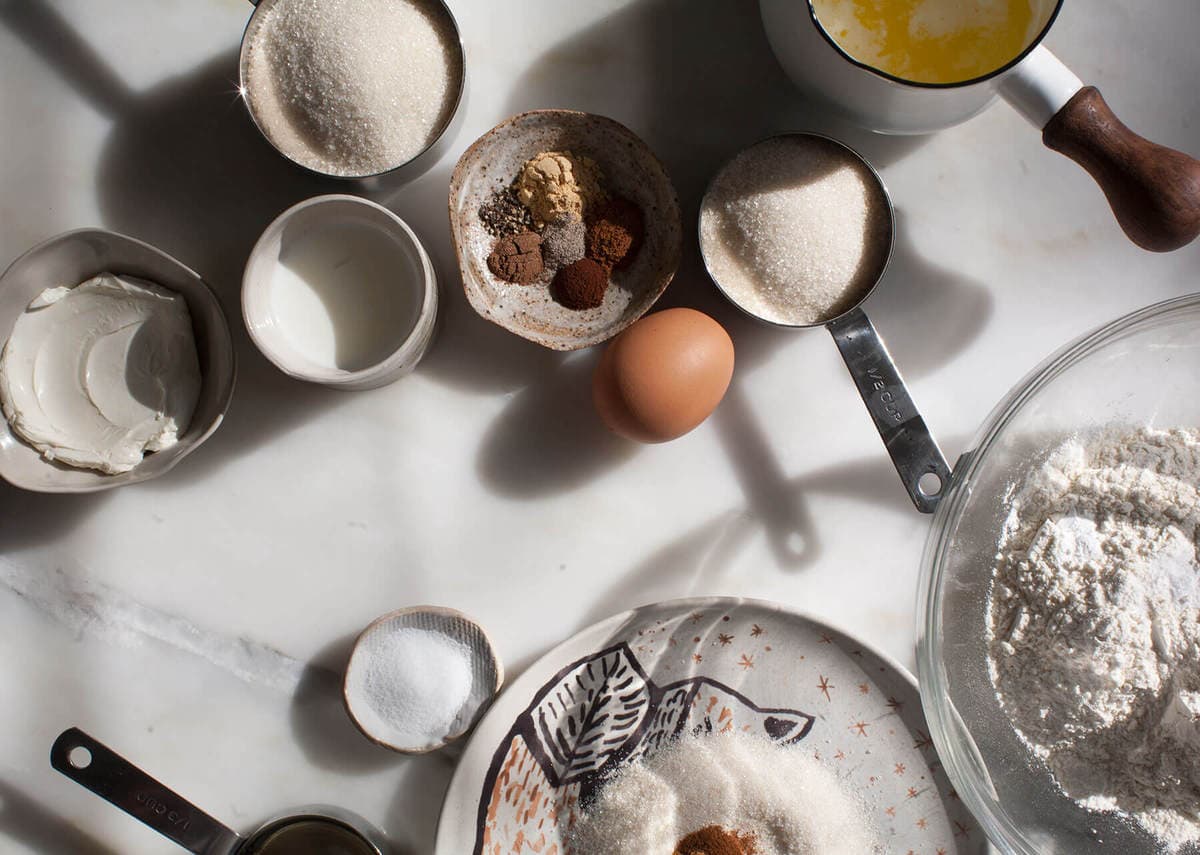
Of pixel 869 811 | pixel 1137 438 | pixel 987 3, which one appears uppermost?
pixel 987 3

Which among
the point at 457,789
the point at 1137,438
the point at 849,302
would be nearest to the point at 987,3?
the point at 849,302

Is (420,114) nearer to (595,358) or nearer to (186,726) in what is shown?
(595,358)

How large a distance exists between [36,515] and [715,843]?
31.4 inches

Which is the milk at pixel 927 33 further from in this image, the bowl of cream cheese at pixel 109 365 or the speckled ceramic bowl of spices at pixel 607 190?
the bowl of cream cheese at pixel 109 365

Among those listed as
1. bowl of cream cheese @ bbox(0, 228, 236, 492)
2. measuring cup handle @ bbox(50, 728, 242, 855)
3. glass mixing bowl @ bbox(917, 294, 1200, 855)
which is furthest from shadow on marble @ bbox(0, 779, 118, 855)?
glass mixing bowl @ bbox(917, 294, 1200, 855)

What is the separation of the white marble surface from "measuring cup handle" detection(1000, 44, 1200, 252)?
0.19 metres

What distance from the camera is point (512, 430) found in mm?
988

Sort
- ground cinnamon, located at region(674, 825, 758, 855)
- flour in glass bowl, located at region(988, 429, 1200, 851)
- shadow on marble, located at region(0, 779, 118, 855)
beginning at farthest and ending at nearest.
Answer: shadow on marble, located at region(0, 779, 118, 855)
ground cinnamon, located at region(674, 825, 758, 855)
flour in glass bowl, located at region(988, 429, 1200, 851)

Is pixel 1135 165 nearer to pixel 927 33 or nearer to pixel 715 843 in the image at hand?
pixel 927 33

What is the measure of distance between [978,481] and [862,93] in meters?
0.37

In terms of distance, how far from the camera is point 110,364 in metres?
0.93

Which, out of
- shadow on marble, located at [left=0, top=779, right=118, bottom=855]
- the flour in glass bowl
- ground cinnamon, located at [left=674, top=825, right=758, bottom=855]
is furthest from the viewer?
shadow on marble, located at [left=0, top=779, right=118, bottom=855]

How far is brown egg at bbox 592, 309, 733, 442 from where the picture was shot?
0.86 meters

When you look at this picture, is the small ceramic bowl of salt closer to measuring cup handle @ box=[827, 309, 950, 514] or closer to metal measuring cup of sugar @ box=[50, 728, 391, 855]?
metal measuring cup of sugar @ box=[50, 728, 391, 855]
